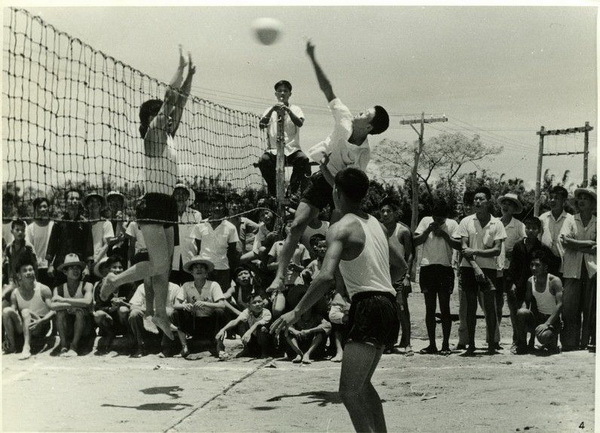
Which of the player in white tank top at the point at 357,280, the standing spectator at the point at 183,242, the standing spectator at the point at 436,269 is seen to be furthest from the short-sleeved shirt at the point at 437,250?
the player in white tank top at the point at 357,280

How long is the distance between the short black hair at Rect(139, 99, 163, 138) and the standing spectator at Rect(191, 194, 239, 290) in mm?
2649

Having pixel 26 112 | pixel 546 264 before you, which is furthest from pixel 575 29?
pixel 26 112

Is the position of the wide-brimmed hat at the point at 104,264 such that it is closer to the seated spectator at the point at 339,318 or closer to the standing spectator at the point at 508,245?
the seated spectator at the point at 339,318

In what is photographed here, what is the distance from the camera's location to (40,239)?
9422 millimetres

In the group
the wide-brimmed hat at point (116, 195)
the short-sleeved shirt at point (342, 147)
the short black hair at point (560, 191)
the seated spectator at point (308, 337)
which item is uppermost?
the short-sleeved shirt at point (342, 147)

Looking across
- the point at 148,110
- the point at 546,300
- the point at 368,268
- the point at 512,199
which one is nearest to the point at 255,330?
the point at 148,110

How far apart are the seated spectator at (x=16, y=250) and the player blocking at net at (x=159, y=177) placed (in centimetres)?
178

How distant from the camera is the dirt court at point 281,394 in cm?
650

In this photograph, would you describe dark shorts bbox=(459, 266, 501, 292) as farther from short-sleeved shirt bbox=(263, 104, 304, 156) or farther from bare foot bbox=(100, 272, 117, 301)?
bare foot bbox=(100, 272, 117, 301)

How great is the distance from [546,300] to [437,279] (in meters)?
1.25

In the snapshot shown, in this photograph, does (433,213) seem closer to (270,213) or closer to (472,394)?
(270,213)

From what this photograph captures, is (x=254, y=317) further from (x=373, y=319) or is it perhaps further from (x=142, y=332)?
(x=373, y=319)

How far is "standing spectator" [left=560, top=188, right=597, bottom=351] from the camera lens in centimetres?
893

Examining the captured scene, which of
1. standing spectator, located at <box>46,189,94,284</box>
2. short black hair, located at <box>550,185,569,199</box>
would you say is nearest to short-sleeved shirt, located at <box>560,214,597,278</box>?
short black hair, located at <box>550,185,569,199</box>
